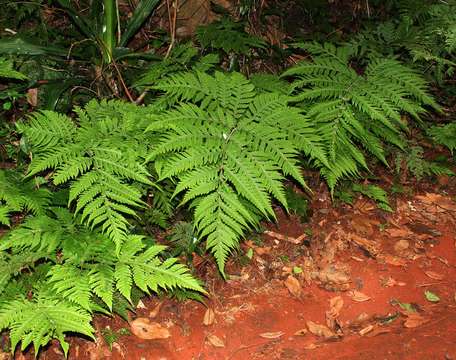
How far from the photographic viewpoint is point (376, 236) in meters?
3.86

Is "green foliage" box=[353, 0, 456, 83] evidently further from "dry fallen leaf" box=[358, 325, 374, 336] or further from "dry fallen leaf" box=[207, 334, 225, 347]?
"dry fallen leaf" box=[207, 334, 225, 347]

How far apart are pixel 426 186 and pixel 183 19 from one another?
111 inches

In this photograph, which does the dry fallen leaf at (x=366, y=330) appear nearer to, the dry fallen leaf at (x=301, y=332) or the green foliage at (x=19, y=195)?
the dry fallen leaf at (x=301, y=332)

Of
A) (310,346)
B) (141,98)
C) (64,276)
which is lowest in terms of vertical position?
(310,346)

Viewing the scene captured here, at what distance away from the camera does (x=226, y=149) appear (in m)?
2.75

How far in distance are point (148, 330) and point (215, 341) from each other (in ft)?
1.44

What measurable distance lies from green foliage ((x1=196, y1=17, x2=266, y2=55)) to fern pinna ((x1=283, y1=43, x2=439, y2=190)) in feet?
1.64

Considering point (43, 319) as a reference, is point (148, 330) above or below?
below

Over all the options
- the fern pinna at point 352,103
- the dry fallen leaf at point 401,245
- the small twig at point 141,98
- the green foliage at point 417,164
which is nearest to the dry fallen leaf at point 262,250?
the fern pinna at point 352,103

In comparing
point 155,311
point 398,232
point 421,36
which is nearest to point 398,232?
point 398,232

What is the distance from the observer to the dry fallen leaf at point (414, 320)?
3112 millimetres

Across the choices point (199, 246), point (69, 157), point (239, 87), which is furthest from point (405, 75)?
point (69, 157)

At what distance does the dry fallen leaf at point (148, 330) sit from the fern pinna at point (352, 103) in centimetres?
147

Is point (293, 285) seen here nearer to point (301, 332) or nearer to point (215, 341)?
point (301, 332)
